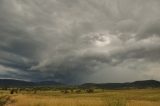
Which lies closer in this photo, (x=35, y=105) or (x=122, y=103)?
(x=122, y=103)

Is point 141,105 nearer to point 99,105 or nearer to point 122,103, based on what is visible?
point 99,105

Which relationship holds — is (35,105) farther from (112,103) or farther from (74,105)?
(112,103)

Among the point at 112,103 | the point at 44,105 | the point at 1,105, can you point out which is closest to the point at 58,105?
the point at 44,105

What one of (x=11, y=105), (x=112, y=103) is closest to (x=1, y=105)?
(x=11, y=105)

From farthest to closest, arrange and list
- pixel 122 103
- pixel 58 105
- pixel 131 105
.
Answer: pixel 58 105 → pixel 131 105 → pixel 122 103

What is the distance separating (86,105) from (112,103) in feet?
52.7

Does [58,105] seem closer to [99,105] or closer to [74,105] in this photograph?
[74,105]

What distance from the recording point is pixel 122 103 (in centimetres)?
2361

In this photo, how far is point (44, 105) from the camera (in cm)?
3997

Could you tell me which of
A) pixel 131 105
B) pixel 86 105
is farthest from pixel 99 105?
pixel 131 105

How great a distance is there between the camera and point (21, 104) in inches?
1694

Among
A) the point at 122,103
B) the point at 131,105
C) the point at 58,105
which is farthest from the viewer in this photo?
the point at 58,105

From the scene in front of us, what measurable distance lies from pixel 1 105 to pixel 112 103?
22786 mm

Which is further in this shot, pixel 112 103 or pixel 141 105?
pixel 141 105
